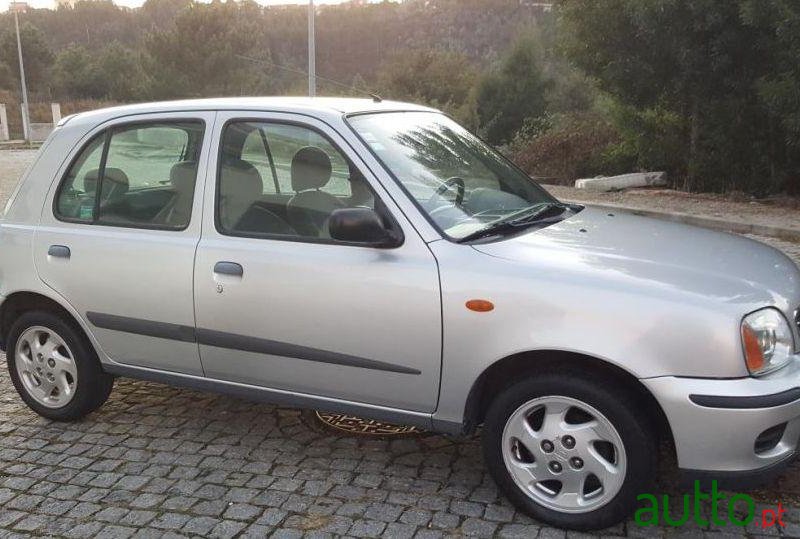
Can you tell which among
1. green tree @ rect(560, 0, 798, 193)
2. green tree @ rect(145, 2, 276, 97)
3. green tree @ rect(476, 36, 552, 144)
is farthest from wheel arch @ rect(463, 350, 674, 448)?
green tree @ rect(145, 2, 276, 97)

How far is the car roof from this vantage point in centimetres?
372

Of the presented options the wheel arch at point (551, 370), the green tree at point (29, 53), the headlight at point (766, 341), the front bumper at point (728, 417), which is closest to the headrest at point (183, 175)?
the wheel arch at point (551, 370)

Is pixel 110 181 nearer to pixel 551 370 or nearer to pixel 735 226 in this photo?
pixel 551 370

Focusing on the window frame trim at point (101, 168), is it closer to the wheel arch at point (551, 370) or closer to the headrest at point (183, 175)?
the headrest at point (183, 175)

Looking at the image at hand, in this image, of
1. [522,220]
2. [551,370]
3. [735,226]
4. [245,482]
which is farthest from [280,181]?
[735,226]

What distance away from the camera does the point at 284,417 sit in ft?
14.6

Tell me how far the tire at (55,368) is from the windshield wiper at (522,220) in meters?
2.33

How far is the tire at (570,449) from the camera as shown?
117 inches

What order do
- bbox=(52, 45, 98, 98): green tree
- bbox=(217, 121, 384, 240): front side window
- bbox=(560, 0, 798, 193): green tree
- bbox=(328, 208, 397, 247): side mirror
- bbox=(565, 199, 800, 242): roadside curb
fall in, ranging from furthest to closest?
1. bbox=(52, 45, 98, 98): green tree
2. bbox=(560, 0, 798, 193): green tree
3. bbox=(565, 199, 800, 242): roadside curb
4. bbox=(217, 121, 384, 240): front side window
5. bbox=(328, 208, 397, 247): side mirror

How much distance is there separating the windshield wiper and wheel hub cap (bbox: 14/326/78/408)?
2.46 meters

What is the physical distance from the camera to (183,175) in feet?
12.8

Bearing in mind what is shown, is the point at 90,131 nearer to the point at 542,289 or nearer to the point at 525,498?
the point at 542,289

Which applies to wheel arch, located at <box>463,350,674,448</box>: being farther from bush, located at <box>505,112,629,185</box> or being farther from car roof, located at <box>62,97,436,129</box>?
bush, located at <box>505,112,629,185</box>

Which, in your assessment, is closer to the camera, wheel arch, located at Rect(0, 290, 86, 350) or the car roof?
the car roof
